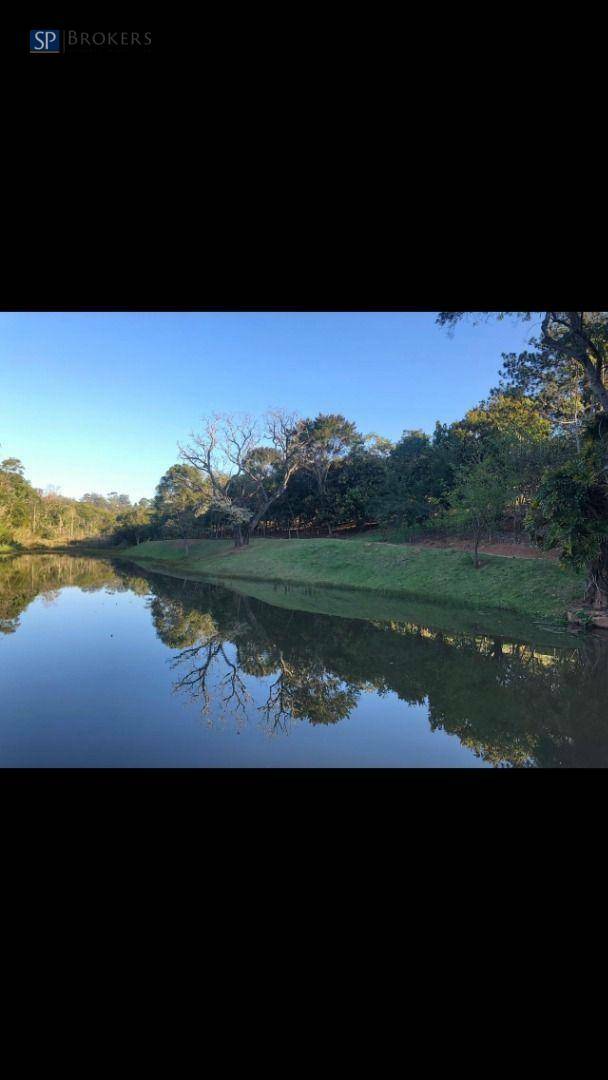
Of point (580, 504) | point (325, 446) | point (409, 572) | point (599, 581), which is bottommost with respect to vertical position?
point (409, 572)

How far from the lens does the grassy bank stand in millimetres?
10180

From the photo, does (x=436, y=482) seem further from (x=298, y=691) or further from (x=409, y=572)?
(x=298, y=691)

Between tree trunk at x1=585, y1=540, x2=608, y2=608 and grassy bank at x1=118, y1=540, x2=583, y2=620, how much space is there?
0.56 meters

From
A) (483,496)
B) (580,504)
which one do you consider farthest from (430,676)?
(483,496)
